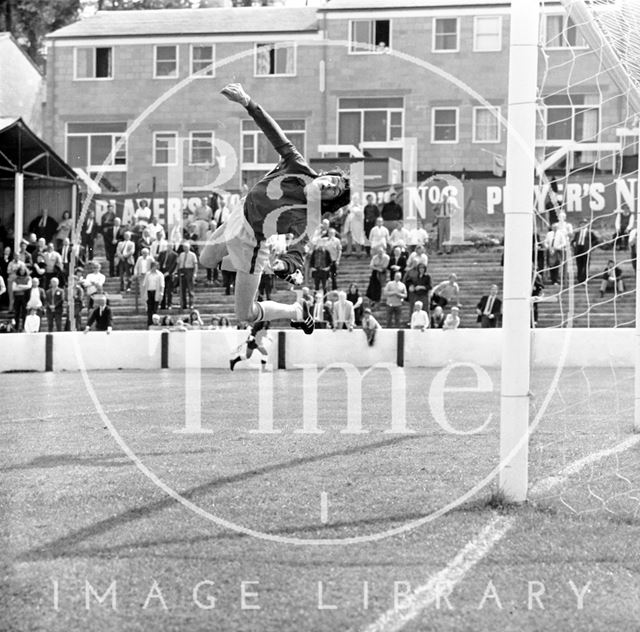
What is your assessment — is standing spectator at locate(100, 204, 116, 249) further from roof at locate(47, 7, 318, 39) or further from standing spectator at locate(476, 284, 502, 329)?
roof at locate(47, 7, 318, 39)

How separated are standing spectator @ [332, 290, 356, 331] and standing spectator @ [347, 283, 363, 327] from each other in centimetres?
71

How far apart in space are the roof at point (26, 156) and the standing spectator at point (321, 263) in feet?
29.4

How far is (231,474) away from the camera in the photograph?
937 centimetres

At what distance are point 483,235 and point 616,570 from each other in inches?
1034

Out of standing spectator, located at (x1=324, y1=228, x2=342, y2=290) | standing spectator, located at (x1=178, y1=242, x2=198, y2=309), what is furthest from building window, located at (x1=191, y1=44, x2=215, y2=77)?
standing spectator, located at (x1=324, y1=228, x2=342, y2=290)

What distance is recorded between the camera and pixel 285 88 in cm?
4384

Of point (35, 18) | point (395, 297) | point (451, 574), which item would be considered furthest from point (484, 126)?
point (451, 574)

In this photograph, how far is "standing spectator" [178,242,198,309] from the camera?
26.7m

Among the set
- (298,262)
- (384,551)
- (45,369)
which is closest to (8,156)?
(45,369)

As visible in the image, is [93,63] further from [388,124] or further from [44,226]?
[44,226]

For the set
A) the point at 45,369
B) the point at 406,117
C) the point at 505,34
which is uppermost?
the point at 505,34

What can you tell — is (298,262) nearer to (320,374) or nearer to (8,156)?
(320,374)

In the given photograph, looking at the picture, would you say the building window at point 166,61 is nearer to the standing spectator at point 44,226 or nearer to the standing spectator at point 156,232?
the standing spectator at point 44,226

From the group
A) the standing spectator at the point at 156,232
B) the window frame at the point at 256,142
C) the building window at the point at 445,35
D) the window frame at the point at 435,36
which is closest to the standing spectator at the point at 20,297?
the standing spectator at the point at 156,232
